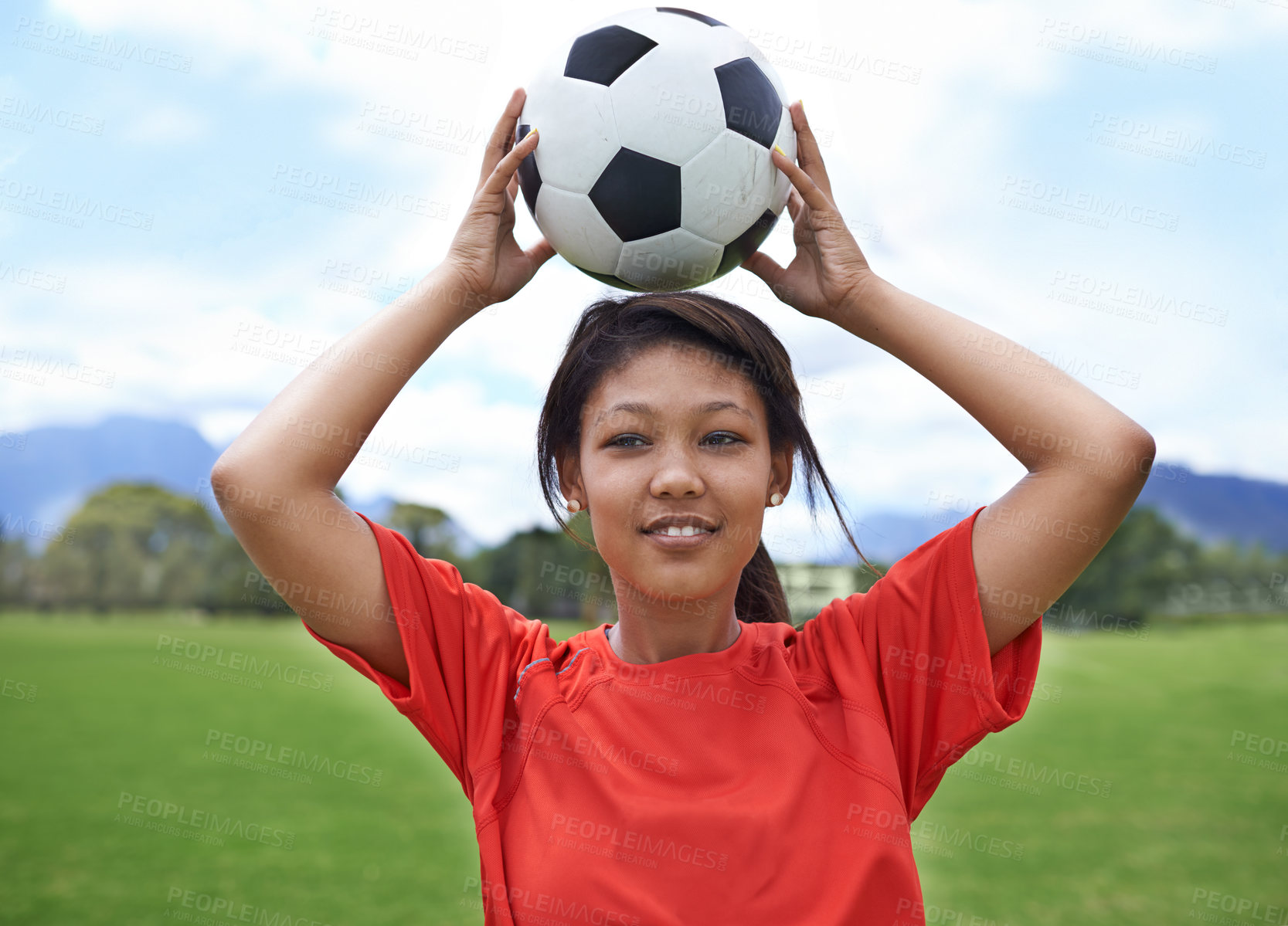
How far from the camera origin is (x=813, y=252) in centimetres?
228

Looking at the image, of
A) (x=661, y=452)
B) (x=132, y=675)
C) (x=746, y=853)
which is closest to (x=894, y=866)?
(x=746, y=853)

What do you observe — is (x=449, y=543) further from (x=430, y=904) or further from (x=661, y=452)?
(x=661, y=452)

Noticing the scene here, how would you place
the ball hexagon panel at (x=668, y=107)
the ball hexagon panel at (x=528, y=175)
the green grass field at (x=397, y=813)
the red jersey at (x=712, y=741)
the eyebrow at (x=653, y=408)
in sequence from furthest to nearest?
the green grass field at (x=397, y=813), the ball hexagon panel at (x=528, y=175), the ball hexagon panel at (x=668, y=107), the eyebrow at (x=653, y=408), the red jersey at (x=712, y=741)

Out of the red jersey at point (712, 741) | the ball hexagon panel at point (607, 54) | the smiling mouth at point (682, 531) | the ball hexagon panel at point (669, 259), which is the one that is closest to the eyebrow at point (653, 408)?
the smiling mouth at point (682, 531)

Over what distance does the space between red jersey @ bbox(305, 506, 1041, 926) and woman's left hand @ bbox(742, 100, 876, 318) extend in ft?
2.12

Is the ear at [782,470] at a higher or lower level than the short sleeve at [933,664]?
higher

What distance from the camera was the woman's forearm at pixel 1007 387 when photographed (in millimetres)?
1906

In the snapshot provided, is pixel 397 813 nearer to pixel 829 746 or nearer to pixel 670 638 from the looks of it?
pixel 670 638

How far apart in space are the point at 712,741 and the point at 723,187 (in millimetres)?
1287

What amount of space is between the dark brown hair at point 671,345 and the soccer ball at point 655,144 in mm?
121

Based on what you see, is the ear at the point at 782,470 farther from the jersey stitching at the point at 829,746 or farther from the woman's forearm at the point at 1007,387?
the jersey stitching at the point at 829,746

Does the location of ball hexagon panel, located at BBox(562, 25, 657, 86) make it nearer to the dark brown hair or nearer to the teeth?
the dark brown hair

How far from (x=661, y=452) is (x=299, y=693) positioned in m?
16.8

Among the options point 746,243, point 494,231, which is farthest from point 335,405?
point 746,243
